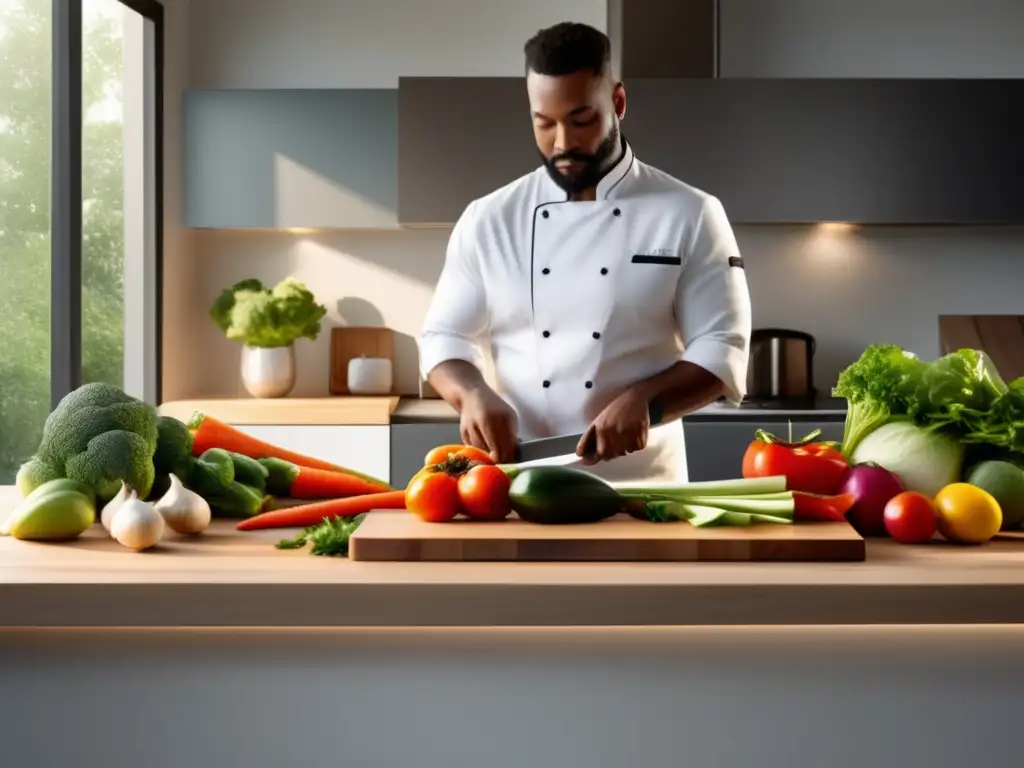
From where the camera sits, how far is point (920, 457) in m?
1.68

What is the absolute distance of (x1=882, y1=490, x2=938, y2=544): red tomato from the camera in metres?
1.53

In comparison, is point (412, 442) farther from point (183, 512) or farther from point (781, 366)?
point (183, 512)

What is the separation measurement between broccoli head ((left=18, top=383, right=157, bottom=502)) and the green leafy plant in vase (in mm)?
2285

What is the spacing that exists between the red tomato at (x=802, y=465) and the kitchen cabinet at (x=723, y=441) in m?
1.82

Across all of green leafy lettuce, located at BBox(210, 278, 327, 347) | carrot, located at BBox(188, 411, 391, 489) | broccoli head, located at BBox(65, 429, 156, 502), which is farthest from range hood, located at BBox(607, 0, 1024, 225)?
broccoli head, located at BBox(65, 429, 156, 502)

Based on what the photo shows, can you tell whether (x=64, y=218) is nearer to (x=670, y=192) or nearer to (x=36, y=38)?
(x=36, y=38)

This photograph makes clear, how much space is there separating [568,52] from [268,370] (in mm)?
2254

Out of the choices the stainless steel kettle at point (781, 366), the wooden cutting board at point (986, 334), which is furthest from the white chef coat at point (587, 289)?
the wooden cutting board at point (986, 334)

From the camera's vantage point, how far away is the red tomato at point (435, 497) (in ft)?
5.04

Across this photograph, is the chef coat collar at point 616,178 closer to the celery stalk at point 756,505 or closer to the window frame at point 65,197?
the celery stalk at point 756,505

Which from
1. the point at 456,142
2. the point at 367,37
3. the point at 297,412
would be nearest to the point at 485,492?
the point at 297,412

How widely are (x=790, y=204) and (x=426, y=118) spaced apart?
1.15 m

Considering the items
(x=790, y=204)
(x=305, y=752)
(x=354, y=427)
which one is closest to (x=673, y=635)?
(x=305, y=752)

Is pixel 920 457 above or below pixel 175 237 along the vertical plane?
below
